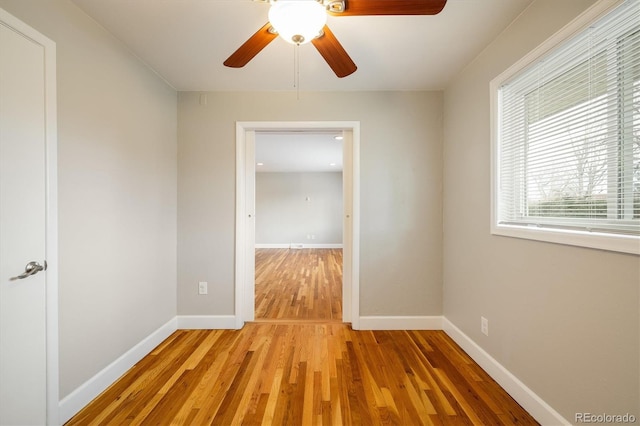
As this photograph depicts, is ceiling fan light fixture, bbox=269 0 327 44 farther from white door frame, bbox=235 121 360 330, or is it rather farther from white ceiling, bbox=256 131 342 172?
white ceiling, bbox=256 131 342 172

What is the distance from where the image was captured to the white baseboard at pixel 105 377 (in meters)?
1.40

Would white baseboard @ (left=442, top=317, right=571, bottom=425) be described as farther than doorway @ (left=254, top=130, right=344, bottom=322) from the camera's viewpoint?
No

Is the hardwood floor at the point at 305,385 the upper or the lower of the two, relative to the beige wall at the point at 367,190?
lower

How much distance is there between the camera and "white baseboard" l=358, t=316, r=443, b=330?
95.8 inches

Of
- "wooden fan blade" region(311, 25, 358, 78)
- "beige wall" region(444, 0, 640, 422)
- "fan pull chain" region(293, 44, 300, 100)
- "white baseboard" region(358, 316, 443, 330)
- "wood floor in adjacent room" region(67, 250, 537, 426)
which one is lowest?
"wood floor in adjacent room" region(67, 250, 537, 426)

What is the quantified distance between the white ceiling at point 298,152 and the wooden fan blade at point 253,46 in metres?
1.95

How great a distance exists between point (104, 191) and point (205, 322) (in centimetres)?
151

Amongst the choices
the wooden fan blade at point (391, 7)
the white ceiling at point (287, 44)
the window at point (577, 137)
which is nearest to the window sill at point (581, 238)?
the window at point (577, 137)

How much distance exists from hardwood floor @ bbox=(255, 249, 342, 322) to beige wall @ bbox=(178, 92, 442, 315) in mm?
635

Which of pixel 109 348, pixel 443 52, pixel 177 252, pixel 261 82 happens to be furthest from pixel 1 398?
pixel 443 52

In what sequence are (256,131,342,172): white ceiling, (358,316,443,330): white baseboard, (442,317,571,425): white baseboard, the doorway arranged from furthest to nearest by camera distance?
1. (256,131,342,172): white ceiling
2. the doorway
3. (358,316,443,330): white baseboard
4. (442,317,571,425): white baseboard

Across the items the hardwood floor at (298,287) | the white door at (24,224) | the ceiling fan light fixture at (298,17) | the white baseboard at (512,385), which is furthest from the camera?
the hardwood floor at (298,287)

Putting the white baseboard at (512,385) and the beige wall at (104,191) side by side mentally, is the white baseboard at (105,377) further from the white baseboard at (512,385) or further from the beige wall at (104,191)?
the white baseboard at (512,385)

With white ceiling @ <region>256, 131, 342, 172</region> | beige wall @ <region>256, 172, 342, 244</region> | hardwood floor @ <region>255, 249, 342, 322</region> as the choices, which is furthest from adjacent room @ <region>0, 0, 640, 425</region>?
beige wall @ <region>256, 172, 342, 244</region>
